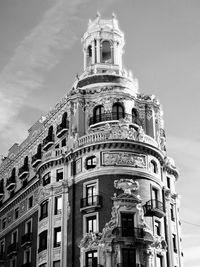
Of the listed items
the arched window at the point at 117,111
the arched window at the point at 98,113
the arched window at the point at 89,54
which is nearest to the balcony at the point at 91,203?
the arched window at the point at 98,113

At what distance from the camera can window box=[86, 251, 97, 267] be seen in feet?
200

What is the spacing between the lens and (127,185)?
63906 millimetres

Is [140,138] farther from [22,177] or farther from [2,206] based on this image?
[2,206]

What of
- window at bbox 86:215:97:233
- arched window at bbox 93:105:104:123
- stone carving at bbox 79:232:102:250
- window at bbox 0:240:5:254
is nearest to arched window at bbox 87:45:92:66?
arched window at bbox 93:105:104:123

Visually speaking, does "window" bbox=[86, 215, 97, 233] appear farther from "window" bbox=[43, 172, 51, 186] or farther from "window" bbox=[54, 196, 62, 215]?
"window" bbox=[43, 172, 51, 186]

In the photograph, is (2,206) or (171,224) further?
(2,206)

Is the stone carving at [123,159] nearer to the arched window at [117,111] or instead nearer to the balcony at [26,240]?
the arched window at [117,111]

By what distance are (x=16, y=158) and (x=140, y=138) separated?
2304cm

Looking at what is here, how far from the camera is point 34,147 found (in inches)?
3125

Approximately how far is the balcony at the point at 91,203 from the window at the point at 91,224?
101 centimetres

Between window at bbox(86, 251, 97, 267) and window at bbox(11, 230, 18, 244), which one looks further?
window at bbox(11, 230, 18, 244)

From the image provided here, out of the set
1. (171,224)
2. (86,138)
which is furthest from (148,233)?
(86,138)

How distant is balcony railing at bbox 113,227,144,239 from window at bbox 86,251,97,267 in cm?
308

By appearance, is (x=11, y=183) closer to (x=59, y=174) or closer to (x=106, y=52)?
(x=59, y=174)
